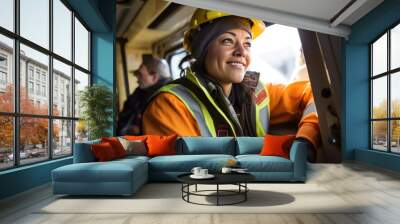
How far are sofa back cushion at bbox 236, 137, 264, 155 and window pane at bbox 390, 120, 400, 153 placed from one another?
9.54 ft

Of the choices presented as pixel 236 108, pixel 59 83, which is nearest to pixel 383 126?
pixel 236 108

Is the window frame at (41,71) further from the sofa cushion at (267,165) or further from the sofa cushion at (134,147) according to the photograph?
the sofa cushion at (267,165)

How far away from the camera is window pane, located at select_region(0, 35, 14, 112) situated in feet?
15.5

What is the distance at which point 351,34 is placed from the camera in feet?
27.9

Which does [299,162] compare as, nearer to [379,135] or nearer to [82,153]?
[82,153]

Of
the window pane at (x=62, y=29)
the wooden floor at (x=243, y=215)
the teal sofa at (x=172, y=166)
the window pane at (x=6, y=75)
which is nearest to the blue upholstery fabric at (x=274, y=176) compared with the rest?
the teal sofa at (x=172, y=166)

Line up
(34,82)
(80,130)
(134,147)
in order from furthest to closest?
(80,130) → (134,147) → (34,82)

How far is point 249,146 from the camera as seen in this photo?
22.3ft

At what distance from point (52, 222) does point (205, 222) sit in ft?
4.85

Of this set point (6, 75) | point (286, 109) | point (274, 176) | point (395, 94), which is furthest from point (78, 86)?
point (395, 94)

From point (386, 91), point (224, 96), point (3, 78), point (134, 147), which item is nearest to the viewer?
point (3, 78)

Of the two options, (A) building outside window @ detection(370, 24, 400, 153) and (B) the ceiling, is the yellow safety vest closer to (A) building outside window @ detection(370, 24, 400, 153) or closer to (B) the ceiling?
(B) the ceiling

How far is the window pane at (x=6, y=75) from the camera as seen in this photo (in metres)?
4.71

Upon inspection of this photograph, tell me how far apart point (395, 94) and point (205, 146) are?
4.20m
